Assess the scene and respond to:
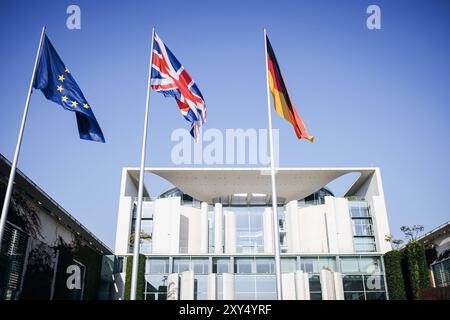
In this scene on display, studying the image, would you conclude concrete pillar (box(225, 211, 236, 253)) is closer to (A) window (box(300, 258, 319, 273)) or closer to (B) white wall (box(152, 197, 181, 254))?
(B) white wall (box(152, 197, 181, 254))

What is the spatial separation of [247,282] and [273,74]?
28.1m

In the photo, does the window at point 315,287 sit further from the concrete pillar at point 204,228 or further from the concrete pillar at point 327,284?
the concrete pillar at point 204,228

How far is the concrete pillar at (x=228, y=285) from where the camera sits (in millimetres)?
35969

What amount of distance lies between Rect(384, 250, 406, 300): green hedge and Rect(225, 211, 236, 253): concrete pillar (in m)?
18.0

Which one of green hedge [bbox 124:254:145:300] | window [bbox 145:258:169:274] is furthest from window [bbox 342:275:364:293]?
green hedge [bbox 124:254:145:300]

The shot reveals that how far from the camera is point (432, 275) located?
35500 mm

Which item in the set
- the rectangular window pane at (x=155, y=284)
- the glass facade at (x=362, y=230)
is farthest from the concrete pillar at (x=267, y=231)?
the rectangular window pane at (x=155, y=284)

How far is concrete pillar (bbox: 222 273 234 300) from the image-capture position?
35969 millimetres

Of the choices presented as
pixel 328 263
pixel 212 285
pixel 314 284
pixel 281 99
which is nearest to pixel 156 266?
pixel 212 285

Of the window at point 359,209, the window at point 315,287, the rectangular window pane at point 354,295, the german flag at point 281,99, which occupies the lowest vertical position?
the rectangular window pane at point 354,295

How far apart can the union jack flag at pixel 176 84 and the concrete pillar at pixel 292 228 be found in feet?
113

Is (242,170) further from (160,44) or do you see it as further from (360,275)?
(160,44)

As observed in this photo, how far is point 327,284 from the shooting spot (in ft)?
119
